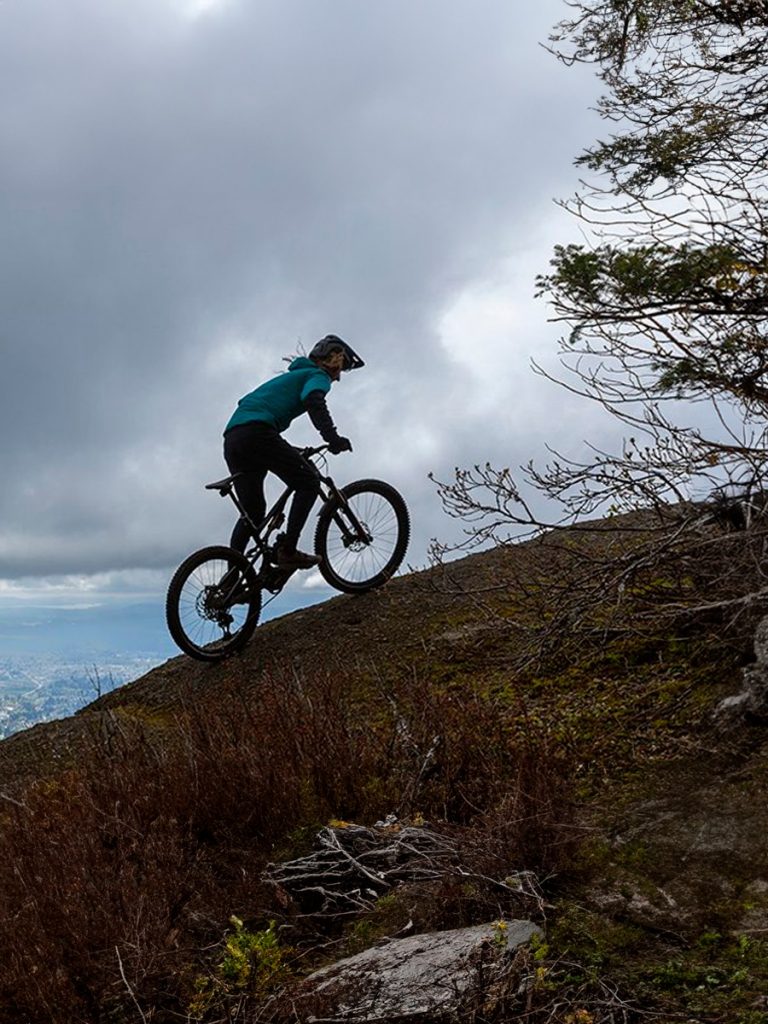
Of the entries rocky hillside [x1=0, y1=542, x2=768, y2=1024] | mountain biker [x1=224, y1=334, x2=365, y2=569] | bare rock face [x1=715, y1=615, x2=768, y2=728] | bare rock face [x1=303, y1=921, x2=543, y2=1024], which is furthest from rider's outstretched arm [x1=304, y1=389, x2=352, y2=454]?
bare rock face [x1=303, y1=921, x2=543, y2=1024]

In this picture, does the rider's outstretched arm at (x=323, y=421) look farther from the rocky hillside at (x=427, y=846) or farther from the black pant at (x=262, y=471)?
the rocky hillside at (x=427, y=846)

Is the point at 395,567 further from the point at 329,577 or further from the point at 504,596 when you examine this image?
the point at 504,596

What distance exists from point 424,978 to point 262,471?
19.4 feet

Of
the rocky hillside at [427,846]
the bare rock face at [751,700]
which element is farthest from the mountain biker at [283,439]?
the bare rock face at [751,700]

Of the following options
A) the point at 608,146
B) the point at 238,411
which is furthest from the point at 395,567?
the point at 608,146

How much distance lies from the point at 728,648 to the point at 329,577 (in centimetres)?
429

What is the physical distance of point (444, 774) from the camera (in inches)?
177

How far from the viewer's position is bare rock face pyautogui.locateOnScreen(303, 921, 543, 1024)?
2643mm

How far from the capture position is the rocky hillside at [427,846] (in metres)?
2.97

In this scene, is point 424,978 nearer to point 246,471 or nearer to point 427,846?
point 427,846

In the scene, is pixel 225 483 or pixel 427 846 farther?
pixel 225 483

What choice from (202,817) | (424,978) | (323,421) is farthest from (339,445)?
(424,978)

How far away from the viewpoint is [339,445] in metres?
8.24

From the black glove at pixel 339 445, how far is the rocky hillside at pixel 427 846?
9.57 ft
